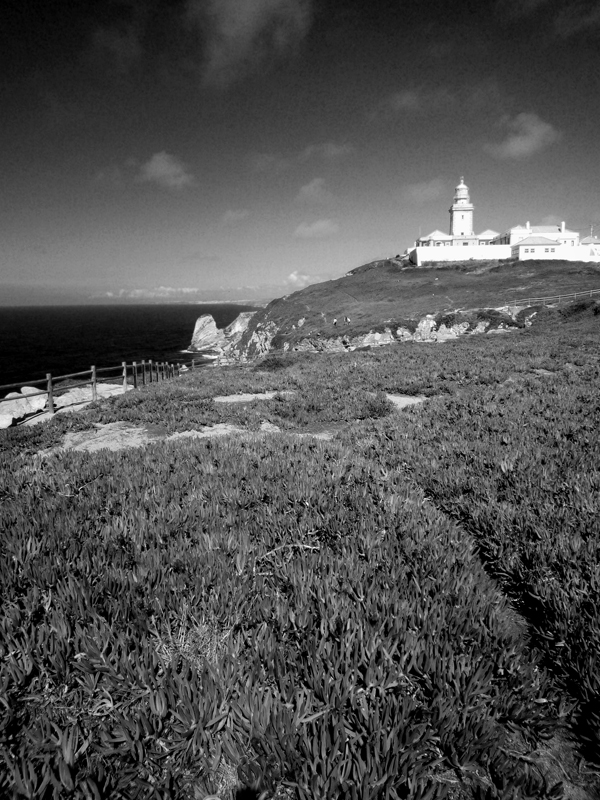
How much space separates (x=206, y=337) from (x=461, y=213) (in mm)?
94468

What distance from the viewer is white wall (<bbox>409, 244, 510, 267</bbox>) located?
10931 centimetres

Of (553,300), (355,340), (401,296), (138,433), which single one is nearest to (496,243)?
(401,296)

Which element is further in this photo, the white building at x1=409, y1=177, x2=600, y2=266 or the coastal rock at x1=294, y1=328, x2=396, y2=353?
the white building at x1=409, y1=177, x2=600, y2=266

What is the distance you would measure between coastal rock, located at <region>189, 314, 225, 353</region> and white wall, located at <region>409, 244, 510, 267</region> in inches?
2594

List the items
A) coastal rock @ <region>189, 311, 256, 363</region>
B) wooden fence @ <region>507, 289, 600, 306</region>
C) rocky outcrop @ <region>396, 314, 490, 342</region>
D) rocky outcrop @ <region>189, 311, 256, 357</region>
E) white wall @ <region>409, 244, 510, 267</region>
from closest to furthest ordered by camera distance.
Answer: rocky outcrop @ <region>396, 314, 490, 342</region> → wooden fence @ <region>507, 289, 600, 306</region> → white wall @ <region>409, 244, 510, 267</region> → rocky outcrop @ <region>189, 311, 256, 357</region> → coastal rock @ <region>189, 311, 256, 363</region>

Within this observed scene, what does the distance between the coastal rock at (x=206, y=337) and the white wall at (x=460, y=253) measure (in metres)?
65.9

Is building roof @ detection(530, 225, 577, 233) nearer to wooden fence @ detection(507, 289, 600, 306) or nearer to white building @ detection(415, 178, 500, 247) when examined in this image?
white building @ detection(415, 178, 500, 247)

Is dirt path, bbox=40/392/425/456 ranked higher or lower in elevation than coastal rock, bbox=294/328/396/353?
lower

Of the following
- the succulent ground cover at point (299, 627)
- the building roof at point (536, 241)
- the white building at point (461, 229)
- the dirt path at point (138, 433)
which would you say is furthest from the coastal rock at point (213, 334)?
the succulent ground cover at point (299, 627)

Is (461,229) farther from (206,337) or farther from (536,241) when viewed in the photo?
(206,337)

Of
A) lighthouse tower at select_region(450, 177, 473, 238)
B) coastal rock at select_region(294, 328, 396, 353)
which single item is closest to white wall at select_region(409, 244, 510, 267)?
lighthouse tower at select_region(450, 177, 473, 238)

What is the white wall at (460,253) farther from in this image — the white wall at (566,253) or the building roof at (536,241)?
the white wall at (566,253)

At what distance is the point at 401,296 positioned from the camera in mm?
82938

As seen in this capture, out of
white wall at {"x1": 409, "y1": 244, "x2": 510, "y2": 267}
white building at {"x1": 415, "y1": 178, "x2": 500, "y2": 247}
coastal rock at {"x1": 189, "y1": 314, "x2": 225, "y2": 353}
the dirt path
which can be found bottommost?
the dirt path
